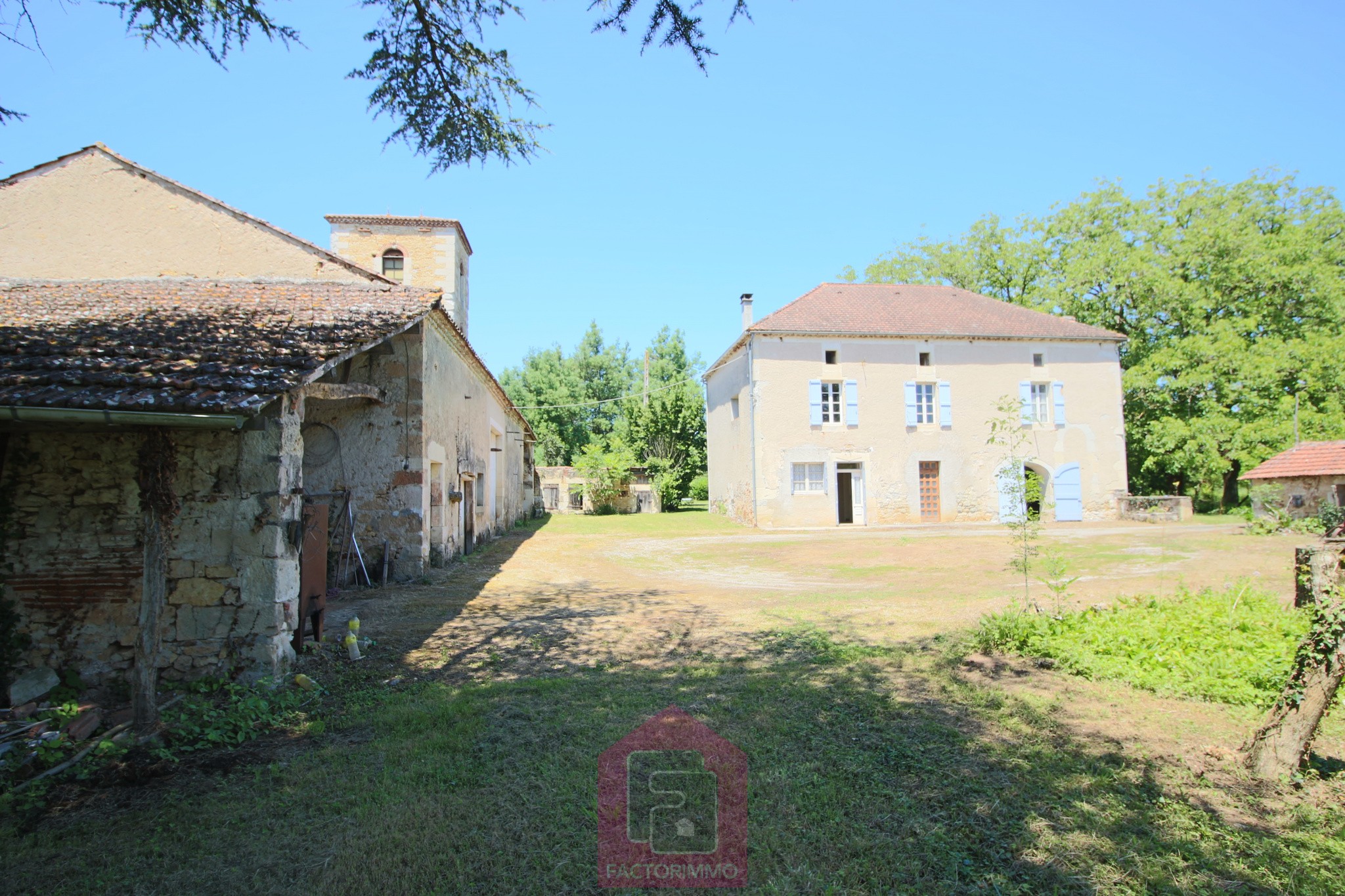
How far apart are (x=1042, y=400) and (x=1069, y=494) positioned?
3.16 meters

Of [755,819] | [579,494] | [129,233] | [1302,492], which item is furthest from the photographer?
[579,494]

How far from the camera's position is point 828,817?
3020mm

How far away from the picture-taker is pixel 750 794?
3.23 meters

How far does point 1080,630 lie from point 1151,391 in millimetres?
23102

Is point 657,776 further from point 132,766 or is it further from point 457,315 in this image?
point 457,315

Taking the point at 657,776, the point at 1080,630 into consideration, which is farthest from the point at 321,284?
the point at 1080,630

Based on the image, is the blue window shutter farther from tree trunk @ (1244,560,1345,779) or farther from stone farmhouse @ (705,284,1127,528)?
tree trunk @ (1244,560,1345,779)

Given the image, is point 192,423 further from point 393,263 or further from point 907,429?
point 907,429

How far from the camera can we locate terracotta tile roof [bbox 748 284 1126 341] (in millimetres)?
21000

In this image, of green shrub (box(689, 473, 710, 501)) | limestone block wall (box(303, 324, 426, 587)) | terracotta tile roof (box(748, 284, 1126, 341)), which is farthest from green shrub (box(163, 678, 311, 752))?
green shrub (box(689, 473, 710, 501))

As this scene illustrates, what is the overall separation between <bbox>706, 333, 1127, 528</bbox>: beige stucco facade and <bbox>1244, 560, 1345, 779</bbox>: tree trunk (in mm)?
16555

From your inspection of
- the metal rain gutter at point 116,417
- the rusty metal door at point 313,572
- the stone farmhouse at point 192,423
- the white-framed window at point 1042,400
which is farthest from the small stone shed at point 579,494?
the metal rain gutter at point 116,417

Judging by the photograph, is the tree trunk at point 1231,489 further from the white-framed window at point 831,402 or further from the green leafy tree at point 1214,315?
the white-framed window at point 831,402

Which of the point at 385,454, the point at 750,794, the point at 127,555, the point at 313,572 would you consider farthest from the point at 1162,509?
the point at 127,555
